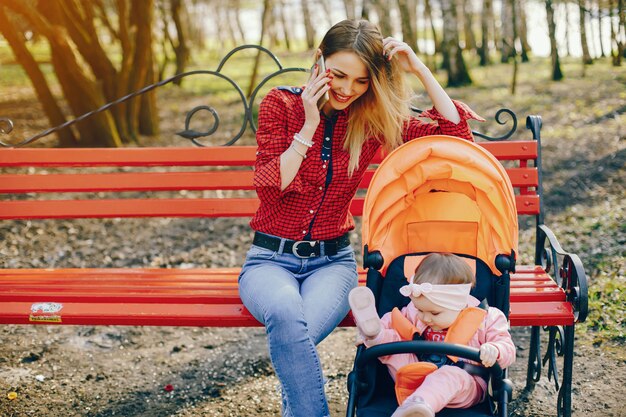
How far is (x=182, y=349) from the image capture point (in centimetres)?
418

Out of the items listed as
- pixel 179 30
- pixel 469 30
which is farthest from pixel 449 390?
pixel 469 30

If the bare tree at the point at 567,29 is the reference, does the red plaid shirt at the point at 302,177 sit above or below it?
below

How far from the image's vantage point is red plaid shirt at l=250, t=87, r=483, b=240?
297cm

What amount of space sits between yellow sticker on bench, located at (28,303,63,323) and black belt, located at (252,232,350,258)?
0.92 meters

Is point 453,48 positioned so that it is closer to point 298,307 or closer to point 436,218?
point 436,218

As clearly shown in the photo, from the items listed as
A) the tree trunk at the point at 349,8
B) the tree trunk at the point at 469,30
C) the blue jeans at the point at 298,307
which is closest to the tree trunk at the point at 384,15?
the tree trunk at the point at 349,8

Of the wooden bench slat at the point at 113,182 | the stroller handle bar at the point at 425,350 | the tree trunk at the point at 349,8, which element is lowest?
the stroller handle bar at the point at 425,350

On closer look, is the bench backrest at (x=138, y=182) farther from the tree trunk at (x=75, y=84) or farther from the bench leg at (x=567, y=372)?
the tree trunk at (x=75, y=84)

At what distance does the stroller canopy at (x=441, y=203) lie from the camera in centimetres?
273

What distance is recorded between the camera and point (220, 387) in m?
3.73

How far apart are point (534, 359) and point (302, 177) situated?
159 centimetres

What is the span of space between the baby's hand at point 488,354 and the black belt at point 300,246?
0.95 metres

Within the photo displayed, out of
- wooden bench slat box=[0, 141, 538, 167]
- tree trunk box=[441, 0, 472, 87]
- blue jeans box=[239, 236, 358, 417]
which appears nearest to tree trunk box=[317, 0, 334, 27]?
tree trunk box=[441, 0, 472, 87]

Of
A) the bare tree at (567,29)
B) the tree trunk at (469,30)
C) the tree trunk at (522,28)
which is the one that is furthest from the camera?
the tree trunk at (469,30)
